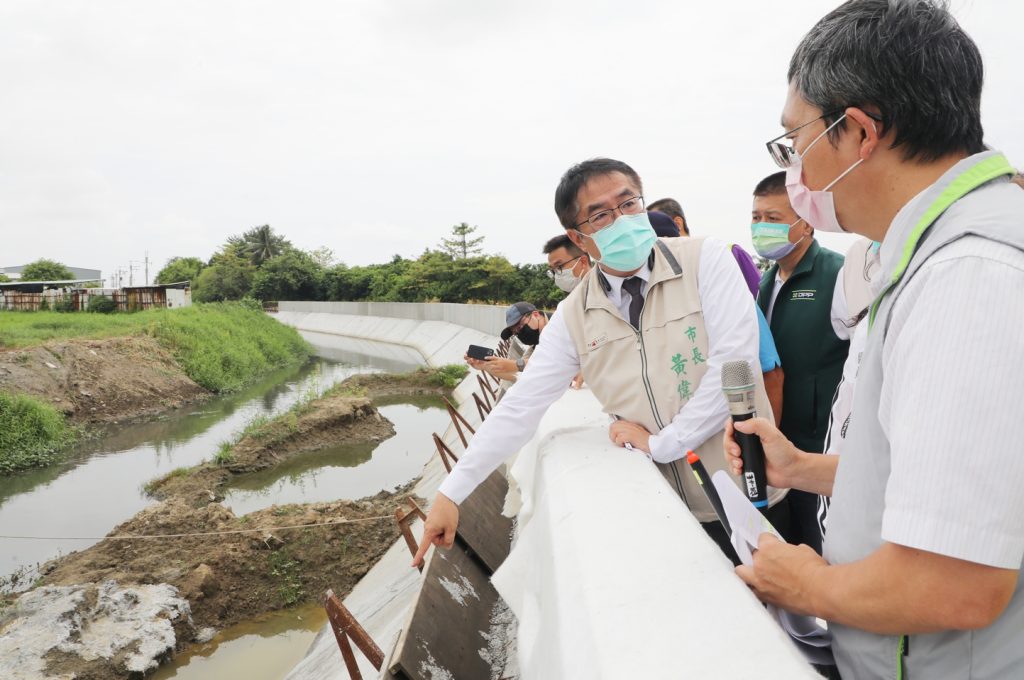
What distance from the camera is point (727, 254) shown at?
2225 mm

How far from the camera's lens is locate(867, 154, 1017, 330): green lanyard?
87 centimetres

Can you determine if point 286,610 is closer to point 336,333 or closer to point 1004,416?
point 1004,416

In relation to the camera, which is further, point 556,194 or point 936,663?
point 556,194

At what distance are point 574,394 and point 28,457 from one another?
45.7 ft

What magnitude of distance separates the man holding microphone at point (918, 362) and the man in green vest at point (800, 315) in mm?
1550

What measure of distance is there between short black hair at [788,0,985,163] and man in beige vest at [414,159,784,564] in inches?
45.2

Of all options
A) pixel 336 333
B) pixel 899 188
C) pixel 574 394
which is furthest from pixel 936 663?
pixel 336 333

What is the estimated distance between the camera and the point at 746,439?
137cm

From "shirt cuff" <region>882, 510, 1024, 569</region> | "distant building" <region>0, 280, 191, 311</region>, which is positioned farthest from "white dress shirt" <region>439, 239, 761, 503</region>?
"distant building" <region>0, 280, 191, 311</region>

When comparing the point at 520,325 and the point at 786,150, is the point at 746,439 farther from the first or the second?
the point at 520,325

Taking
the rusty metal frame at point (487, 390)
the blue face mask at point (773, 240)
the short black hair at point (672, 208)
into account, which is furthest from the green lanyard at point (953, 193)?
the rusty metal frame at point (487, 390)

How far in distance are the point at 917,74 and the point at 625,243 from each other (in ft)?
4.41

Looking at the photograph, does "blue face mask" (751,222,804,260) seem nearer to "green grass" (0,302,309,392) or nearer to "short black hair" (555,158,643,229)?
"short black hair" (555,158,643,229)

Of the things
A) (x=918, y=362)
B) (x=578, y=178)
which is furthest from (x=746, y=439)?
(x=578, y=178)
